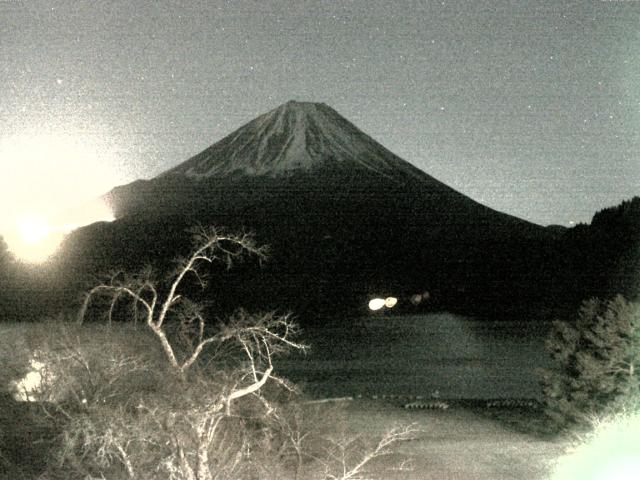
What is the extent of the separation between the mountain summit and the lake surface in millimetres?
72937

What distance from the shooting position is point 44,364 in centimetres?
1247

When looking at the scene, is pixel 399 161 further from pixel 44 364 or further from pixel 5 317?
pixel 44 364

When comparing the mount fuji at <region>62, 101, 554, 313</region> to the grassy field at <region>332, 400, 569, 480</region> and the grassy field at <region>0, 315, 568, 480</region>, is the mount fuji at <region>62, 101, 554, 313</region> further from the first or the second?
the grassy field at <region>332, 400, 569, 480</region>

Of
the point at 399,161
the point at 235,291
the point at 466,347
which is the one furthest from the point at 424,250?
the point at 466,347

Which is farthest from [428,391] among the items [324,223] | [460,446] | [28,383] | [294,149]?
[294,149]

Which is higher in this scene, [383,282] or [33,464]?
[33,464]

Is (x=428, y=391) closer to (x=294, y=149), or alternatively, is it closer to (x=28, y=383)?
(x=28, y=383)

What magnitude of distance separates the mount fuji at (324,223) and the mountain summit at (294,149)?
237 millimetres

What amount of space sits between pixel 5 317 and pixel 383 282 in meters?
42.4

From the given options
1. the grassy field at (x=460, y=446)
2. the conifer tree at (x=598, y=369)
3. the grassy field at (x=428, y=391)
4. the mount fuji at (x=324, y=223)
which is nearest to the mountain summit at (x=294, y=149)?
the mount fuji at (x=324, y=223)

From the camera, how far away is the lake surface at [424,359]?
26703 mm

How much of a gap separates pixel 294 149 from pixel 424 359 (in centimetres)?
9724

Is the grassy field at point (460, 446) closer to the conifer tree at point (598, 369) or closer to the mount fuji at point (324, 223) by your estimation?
the conifer tree at point (598, 369)

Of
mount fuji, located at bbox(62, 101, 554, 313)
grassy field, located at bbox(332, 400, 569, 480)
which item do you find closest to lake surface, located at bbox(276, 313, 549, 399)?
grassy field, located at bbox(332, 400, 569, 480)
